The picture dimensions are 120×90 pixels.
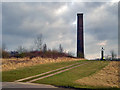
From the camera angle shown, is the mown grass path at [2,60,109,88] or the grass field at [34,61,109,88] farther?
the mown grass path at [2,60,109,88]

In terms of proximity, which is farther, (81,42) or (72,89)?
(81,42)

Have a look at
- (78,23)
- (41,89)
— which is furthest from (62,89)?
(78,23)

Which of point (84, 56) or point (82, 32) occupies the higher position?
point (82, 32)

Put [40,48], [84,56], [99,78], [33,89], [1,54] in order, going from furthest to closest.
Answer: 1. [84,56]
2. [40,48]
3. [1,54]
4. [99,78]
5. [33,89]

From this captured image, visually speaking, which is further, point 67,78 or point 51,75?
point 51,75

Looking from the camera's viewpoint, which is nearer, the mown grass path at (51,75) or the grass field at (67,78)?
the grass field at (67,78)

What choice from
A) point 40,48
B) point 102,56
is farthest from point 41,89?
point 40,48

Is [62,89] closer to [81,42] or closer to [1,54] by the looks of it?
[1,54]

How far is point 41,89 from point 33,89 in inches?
21.2

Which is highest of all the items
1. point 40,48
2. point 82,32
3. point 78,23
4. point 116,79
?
point 78,23

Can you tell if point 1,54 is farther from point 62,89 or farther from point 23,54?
point 62,89

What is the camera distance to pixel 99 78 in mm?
16203

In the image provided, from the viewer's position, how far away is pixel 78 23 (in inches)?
2015

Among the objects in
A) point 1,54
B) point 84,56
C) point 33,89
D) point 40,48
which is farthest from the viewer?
point 84,56
